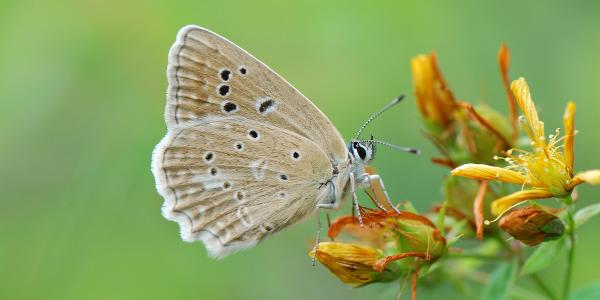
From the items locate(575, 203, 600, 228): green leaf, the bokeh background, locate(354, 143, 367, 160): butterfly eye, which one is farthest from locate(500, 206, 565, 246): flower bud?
the bokeh background

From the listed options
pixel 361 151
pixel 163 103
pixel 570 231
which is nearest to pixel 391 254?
pixel 361 151

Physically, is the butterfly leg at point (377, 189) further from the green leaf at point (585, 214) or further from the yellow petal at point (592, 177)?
the yellow petal at point (592, 177)

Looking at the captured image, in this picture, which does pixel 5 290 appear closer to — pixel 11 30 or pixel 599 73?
pixel 11 30

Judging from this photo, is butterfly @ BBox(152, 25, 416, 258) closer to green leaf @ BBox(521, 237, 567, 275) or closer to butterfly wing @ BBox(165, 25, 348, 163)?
butterfly wing @ BBox(165, 25, 348, 163)

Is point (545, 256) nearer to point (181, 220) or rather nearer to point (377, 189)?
point (377, 189)

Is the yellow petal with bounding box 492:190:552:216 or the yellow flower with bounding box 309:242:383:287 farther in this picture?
the yellow flower with bounding box 309:242:383:287

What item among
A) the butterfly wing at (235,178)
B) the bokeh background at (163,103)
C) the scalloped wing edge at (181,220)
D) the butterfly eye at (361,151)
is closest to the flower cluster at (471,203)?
the butterfly eye at (361,151)
